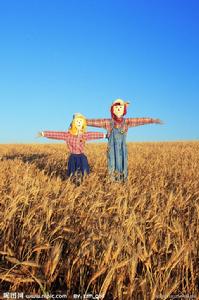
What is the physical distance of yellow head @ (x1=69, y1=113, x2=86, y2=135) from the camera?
731cm

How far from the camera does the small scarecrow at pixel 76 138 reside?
23.6 feet

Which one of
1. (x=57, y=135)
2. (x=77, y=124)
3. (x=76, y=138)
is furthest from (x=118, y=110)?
(x=57, y=135)

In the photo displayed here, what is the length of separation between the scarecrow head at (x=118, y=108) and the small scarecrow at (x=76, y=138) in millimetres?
648

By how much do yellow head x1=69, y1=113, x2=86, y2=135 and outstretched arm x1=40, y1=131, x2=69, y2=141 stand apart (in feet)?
0.50

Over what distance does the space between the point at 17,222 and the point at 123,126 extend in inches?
183

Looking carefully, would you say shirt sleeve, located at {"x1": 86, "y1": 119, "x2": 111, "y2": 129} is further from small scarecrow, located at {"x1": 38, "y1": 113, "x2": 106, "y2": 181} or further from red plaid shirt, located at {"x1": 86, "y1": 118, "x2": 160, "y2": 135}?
small scarecrow, located at {"x1": 38, "y1": 113, "x2": 106, "y2": 181}

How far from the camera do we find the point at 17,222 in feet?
10.2

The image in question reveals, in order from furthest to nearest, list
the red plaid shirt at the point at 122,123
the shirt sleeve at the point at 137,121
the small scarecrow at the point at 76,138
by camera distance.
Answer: the shirt sleeve at the point at 137,121, the red plaid shirt at the point at 122,123, the small scarecrow at the point at 76,138

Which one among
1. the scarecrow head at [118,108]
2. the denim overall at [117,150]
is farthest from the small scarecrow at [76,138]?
the scarecrow head at [118,108]

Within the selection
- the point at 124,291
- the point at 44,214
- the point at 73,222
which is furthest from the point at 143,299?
the point at 44,214

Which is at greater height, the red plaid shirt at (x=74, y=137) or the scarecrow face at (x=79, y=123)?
the scarecrow face at (x=79, y=123)

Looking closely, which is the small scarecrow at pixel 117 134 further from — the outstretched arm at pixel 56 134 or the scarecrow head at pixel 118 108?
the outstretched arm at pixel 56 134

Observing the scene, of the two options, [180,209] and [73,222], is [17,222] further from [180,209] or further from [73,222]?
[180,209]

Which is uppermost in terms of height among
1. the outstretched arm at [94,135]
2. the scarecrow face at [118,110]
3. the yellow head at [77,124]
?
the scarecrow face at [118,110]
